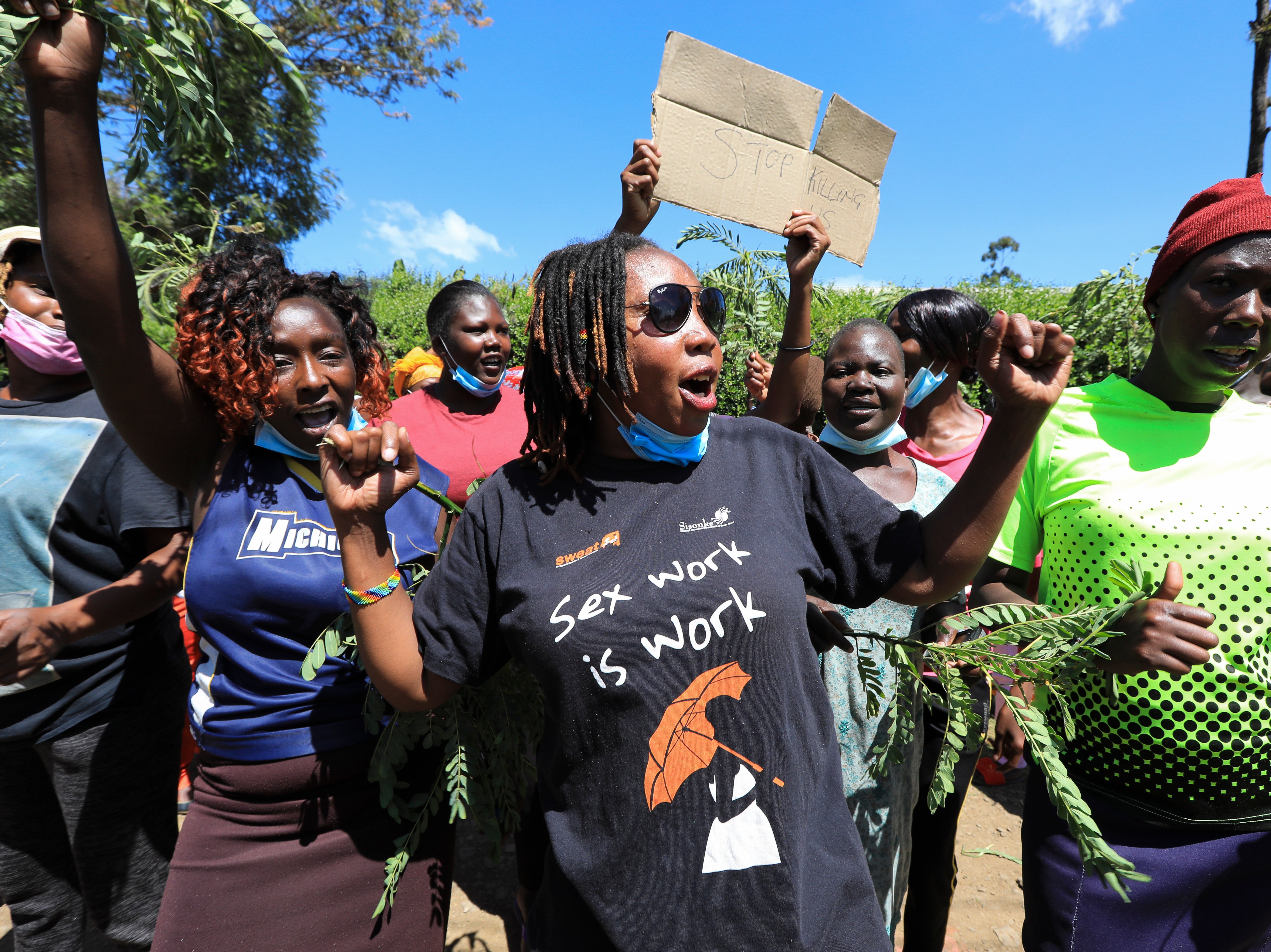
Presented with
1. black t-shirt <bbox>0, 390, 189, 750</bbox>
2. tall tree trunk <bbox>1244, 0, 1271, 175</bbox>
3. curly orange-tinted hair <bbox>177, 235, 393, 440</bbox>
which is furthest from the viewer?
tall tree trunk <bbox>1244, 0, 1271, 175</bbox>

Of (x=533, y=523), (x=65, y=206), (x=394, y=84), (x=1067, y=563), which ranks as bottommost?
(x=533, y=523)

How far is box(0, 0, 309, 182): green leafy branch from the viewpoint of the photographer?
4.92 feet

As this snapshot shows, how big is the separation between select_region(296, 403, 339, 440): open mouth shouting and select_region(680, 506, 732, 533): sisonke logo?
3.81ft

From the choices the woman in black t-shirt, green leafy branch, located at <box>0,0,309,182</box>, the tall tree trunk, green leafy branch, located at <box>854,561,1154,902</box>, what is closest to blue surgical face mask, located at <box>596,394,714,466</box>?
the woman in black t-shirt

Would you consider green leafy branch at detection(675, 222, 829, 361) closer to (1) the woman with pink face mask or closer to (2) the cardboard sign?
(2) the cardboard sign

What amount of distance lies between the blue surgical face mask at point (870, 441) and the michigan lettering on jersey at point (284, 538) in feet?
6.24

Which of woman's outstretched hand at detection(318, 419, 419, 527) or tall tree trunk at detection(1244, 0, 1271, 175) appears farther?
tall tree trunk at detection(1244, 0, 1271, 175)

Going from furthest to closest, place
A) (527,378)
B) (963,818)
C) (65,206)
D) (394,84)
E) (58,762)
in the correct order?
(394,84) < (963,818) < (58,762) < (527,378) < (65,206)

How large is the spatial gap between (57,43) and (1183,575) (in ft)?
9.05

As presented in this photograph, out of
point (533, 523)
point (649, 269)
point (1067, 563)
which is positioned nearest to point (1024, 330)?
point (649, 269)

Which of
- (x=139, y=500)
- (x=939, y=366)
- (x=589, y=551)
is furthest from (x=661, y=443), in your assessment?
(x=939, y=366)

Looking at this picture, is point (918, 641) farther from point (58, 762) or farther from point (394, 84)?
point (394, 84)

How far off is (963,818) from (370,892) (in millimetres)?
3890

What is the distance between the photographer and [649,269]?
5.34ft
